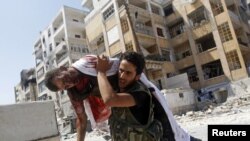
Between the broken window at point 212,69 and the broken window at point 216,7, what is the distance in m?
4.90

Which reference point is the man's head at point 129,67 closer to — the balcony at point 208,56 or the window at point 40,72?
the balcony at point 208,56

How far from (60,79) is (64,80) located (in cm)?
4

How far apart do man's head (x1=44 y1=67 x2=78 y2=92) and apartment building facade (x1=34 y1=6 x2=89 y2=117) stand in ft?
107

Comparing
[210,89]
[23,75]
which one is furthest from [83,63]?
[23,75]

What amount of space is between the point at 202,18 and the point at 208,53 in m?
4.45

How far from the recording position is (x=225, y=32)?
25969 mm

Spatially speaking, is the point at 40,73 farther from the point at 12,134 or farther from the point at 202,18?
the point at 12,134

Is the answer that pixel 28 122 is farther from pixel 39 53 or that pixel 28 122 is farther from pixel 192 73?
pixel 39 53

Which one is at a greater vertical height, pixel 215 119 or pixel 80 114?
pixel 80 114

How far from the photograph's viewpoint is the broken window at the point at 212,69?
1068 inches

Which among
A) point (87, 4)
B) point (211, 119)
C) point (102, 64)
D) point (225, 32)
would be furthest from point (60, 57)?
point (102, 64)

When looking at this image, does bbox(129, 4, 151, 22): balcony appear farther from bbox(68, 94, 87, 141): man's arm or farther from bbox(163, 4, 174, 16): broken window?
bbox(68, 94, 87, 141): man's arm

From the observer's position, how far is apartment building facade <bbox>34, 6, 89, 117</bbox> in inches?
1463

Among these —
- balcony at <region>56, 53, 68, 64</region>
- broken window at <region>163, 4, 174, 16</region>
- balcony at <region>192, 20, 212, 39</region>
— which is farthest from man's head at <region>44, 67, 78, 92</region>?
balcony at <region>56, 53, 68, 64</region>
